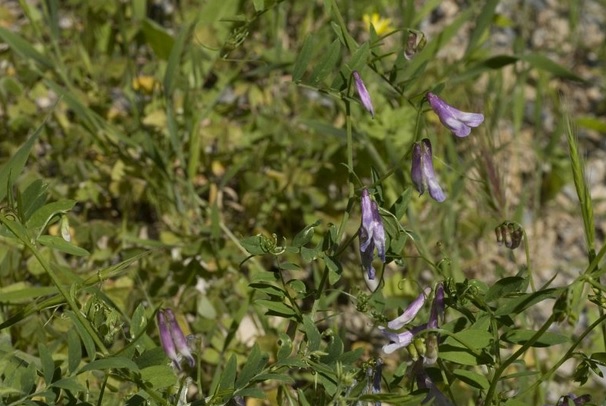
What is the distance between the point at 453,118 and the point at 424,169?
0.35 ft

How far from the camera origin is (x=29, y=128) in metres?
2.90

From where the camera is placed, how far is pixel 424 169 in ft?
5.14

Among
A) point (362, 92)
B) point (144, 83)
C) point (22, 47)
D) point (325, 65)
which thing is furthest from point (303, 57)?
point (144, 83)

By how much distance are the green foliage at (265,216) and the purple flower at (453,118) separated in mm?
43

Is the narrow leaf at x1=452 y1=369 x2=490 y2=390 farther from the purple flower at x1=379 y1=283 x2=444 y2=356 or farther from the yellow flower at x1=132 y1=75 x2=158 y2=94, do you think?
the yellow flower at x1=132 y1=75 x2=158 y2=94

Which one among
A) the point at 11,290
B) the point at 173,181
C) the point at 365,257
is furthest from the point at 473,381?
the point at 173,181

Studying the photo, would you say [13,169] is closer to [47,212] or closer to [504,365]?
[47,212]

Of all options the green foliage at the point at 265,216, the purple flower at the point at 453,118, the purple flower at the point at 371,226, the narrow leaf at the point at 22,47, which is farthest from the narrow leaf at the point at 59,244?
the narrow leaf at the point at 22,47

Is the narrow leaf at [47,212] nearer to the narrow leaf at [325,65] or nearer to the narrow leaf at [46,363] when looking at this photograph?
the narrow leaf at [46,363]

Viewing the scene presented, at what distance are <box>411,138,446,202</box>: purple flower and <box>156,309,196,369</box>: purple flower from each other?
457 mm

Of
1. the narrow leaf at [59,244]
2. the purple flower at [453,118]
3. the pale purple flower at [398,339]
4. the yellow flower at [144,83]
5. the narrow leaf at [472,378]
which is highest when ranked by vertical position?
the purple flower at [453,118]

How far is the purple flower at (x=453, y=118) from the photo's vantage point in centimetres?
159

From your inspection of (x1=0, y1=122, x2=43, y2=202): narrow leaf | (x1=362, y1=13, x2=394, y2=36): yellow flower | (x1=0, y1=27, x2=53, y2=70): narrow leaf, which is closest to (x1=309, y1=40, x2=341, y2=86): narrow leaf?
(x1=0, y1=122, x2=43, y2=202): narrow leaf

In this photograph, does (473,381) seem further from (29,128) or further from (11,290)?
(29,128)
